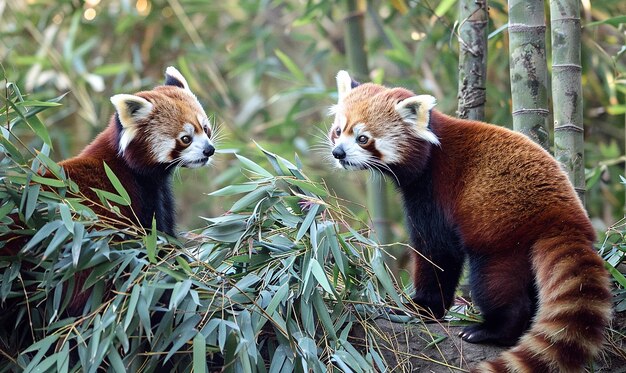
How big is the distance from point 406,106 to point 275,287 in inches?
37.2

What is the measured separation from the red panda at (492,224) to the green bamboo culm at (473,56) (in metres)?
0.27

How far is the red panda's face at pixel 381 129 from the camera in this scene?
10.3 feet

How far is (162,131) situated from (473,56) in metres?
1.31

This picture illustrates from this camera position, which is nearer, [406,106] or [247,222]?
[247,222]

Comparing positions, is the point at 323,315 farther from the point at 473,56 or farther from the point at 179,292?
the point at 473,56

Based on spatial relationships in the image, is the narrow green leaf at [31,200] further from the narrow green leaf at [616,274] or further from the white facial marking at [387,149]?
the narrow green leaf at [616,274]

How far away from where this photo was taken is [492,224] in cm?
282

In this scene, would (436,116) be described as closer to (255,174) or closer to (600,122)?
(255,174)

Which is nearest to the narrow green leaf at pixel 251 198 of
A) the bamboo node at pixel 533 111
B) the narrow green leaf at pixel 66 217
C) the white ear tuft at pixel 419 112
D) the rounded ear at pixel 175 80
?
the narrow green leaf at pixel 66 217

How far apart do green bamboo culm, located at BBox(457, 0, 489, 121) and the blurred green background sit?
1.09 meters

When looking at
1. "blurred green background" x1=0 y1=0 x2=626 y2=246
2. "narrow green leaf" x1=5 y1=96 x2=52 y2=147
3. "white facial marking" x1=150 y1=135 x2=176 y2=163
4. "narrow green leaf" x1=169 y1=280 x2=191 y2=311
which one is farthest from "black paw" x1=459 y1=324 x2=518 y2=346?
"blurred green background" x1=0 y1=0 x2=626 y2=246

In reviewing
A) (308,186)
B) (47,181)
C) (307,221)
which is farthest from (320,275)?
(47,181)

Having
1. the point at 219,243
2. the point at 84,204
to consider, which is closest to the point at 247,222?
the point at 219,243

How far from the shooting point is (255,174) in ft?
9.71
